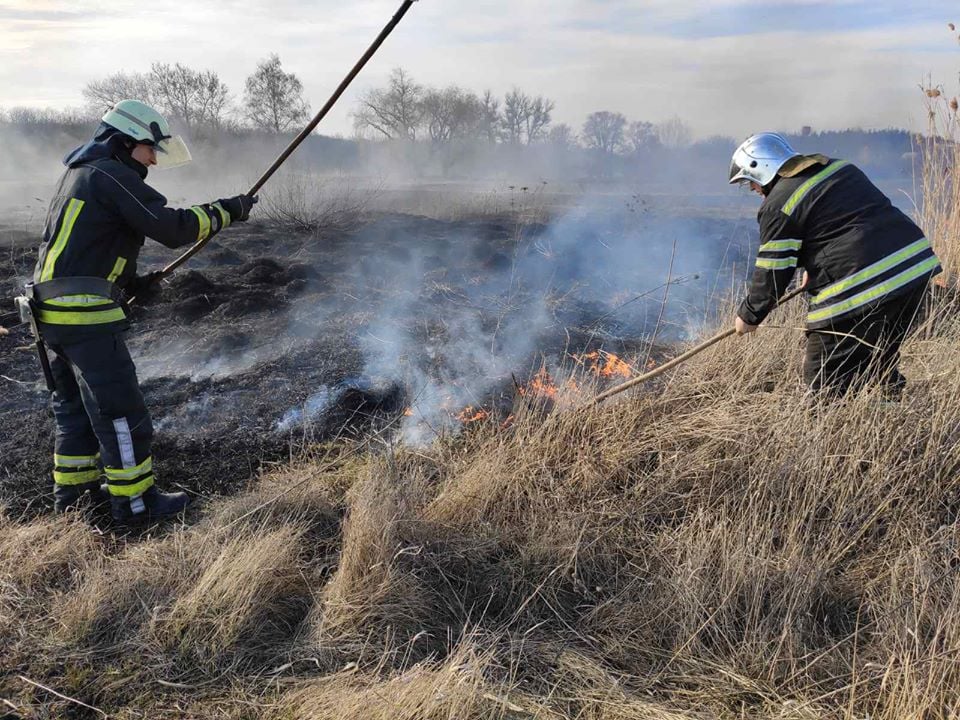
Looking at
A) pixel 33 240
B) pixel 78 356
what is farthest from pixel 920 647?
pixel 33 240

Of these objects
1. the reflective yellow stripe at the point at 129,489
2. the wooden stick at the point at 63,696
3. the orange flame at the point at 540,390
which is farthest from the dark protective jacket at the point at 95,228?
the orange flame at the point at 540,390

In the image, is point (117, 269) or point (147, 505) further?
point (147, 505)

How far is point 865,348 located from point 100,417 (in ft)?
14.4

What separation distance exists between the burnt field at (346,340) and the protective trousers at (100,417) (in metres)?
0.39

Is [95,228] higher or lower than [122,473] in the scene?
higher

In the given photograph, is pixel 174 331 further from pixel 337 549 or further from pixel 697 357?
pixel 697 357

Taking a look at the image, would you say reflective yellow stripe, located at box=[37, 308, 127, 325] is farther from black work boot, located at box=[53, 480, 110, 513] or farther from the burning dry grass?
the burning dry grass

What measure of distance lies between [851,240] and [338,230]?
9.19 metres

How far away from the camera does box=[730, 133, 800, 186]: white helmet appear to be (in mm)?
3811

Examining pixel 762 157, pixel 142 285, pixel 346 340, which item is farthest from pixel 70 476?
pixel 762 157

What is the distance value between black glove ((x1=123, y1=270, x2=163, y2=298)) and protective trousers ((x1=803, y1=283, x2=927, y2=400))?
3.95m

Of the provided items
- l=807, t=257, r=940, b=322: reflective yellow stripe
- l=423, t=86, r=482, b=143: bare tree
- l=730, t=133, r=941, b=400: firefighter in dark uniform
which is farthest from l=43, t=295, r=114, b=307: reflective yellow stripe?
l=423, t=86, r=482, b=143: bare tree

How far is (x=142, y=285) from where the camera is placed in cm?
377

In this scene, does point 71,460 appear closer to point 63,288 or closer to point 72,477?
point 72,477
